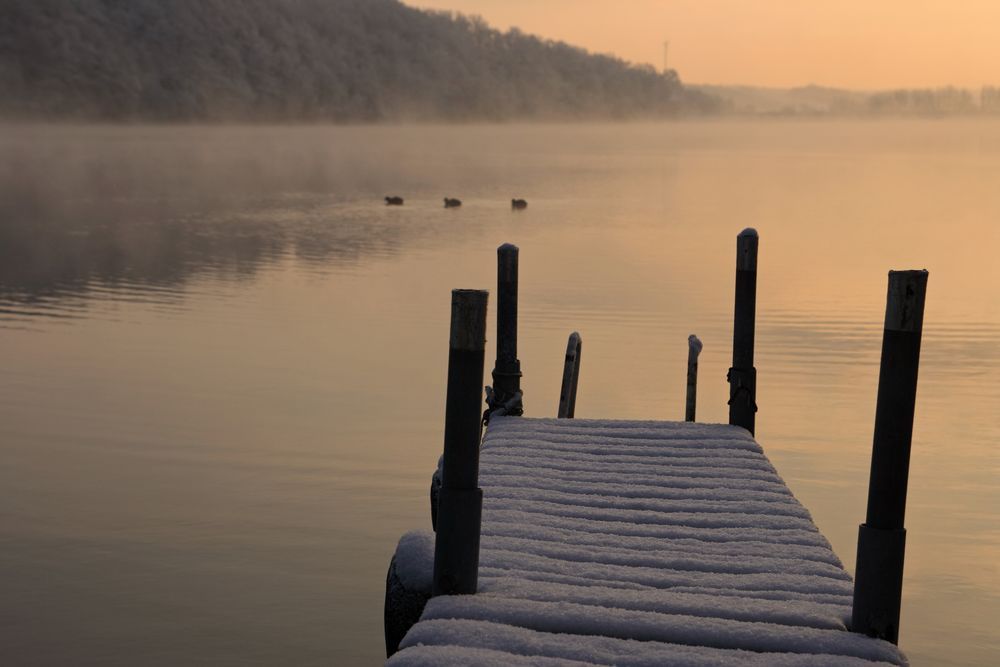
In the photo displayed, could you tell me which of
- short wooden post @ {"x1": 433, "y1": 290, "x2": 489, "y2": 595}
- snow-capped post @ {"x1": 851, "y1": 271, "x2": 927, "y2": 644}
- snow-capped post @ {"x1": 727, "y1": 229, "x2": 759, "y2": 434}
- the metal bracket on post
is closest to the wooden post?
the metal bracket on post

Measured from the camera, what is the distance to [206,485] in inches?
546

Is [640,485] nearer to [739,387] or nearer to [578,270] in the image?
[739,387]

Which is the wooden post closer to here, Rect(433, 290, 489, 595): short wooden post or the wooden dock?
the wooden dock

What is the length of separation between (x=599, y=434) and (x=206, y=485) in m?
4.61

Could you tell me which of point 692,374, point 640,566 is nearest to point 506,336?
point 692,374

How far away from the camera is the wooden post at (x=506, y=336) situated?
12.4 metres

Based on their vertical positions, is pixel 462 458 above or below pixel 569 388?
above

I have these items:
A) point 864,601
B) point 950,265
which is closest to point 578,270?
point 950,265

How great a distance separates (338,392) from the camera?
18641 mm

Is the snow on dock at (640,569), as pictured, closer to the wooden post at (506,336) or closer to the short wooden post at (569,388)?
the wooden post at (506,336)

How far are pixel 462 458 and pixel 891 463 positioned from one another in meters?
2.27

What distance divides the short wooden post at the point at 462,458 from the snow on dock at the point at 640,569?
0.18 metres

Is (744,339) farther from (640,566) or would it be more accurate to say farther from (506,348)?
(640,566)

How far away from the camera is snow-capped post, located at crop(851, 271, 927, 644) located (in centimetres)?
679
